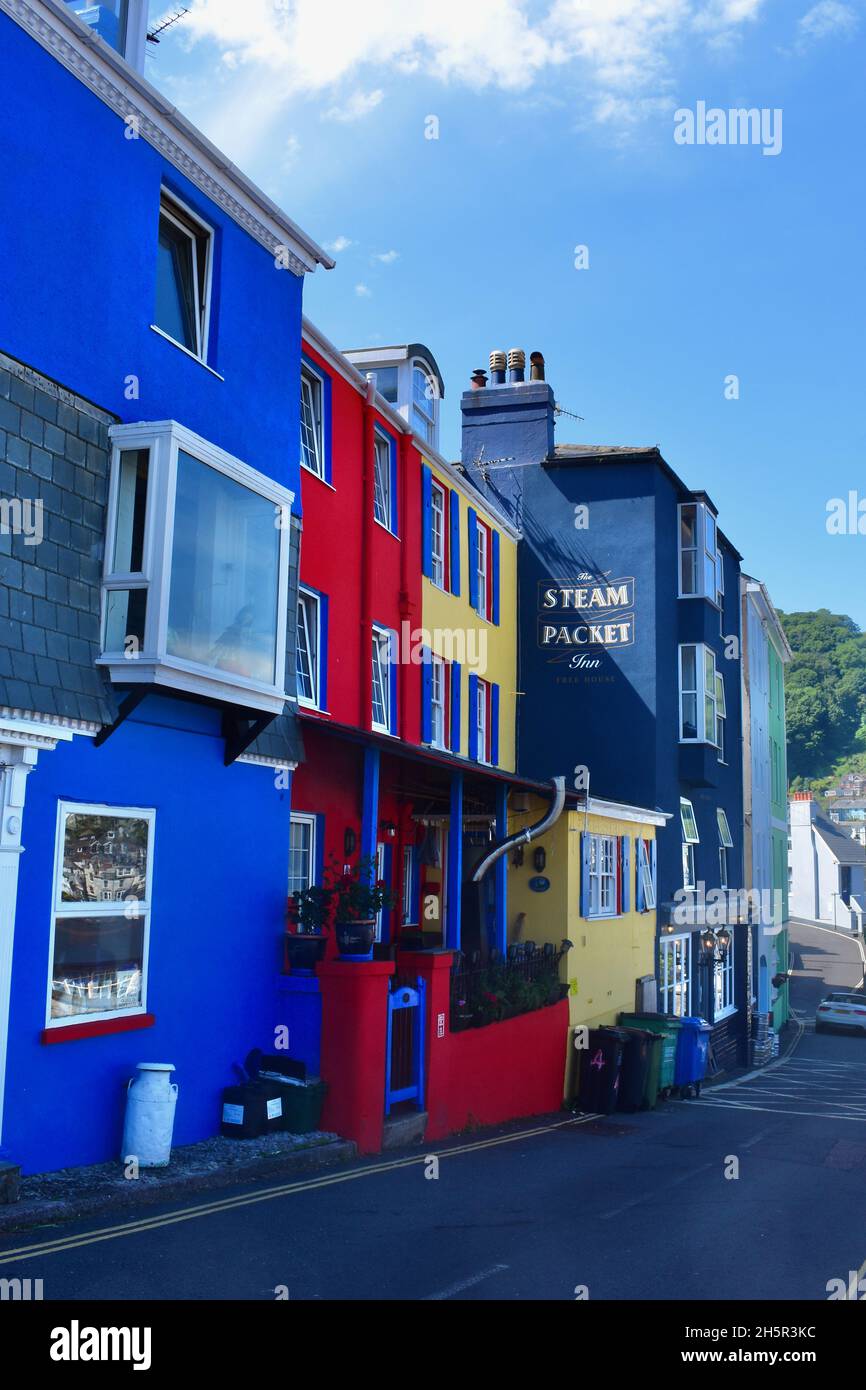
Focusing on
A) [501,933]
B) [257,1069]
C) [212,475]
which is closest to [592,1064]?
[501,933]

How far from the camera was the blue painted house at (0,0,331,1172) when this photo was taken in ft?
29.6

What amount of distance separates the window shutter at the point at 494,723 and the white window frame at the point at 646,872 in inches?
129

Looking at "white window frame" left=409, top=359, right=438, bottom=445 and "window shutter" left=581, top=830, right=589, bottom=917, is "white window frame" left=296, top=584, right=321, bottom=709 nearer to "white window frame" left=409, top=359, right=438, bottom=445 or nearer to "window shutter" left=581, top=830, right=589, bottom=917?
"white window frame" left=409, top=359, right=438, bottom=445

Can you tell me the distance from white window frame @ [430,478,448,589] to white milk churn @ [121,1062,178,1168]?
11.7m

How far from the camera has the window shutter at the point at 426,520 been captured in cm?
1935

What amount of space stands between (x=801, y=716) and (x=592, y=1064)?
95.2 metres

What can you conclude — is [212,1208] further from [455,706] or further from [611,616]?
[611,616]

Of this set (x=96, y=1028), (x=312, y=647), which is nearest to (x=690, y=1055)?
(x=312, y=647)

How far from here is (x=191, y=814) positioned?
35.7ft

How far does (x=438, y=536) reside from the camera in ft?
67.1

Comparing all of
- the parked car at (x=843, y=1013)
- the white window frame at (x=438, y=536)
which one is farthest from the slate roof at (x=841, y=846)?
the white window frame at (x=438, y=536)

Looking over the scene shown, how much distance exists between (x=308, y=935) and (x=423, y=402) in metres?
11.9

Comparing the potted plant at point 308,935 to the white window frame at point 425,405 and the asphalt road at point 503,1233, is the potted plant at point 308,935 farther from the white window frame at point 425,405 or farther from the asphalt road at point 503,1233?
the white window frame at point 425,405
